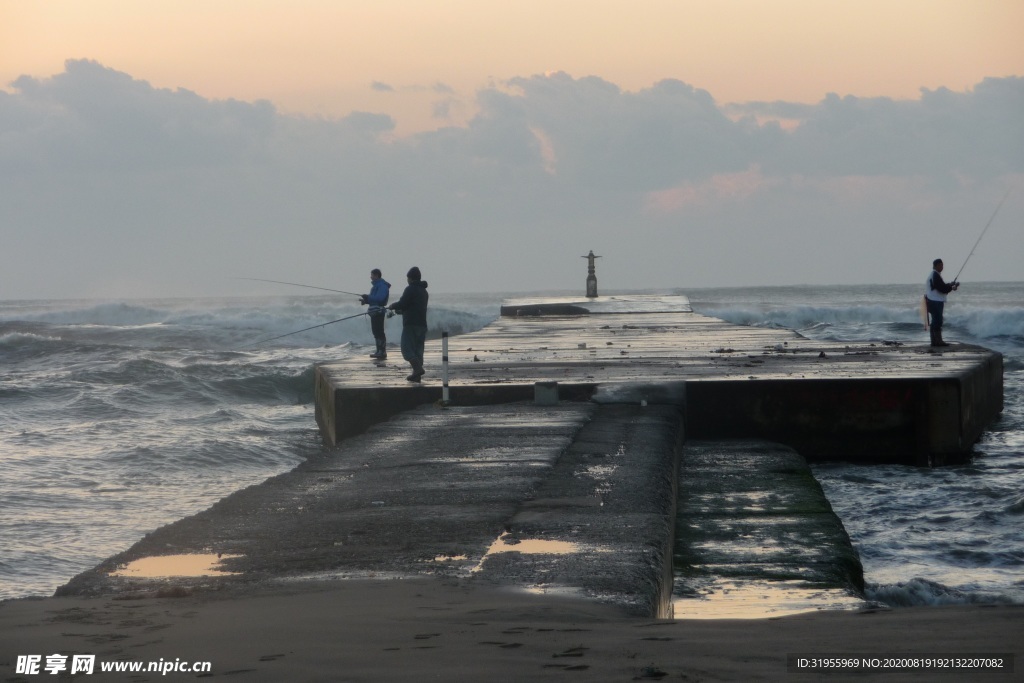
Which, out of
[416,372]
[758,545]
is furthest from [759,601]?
[416,372]

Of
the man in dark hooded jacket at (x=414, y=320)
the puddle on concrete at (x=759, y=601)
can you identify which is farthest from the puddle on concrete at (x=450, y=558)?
the man in dark hooded jacket at (x=414, y=320)

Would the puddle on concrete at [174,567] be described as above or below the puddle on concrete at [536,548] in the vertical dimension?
above

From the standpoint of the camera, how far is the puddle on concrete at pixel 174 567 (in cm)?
497

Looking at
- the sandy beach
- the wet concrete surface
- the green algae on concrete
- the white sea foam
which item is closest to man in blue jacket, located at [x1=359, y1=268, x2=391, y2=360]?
the wet concrete surface

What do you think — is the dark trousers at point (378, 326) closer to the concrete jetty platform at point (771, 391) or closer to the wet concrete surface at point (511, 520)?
the concrete jetty platform at point (771, 391)

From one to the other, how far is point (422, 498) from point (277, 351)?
99.7ft

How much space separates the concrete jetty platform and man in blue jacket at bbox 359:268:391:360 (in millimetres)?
905

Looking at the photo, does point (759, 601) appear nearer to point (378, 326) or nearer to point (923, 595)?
point (923, 595)

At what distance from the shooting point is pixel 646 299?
3378cm

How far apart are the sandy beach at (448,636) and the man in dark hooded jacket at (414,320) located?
789 cm

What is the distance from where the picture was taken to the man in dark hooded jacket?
12656mm

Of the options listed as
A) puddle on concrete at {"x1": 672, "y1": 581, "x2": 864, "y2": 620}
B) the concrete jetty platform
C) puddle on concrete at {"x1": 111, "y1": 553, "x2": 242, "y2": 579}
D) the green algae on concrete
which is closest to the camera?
puddle on concrete at {"x1": 111, "y1": 553, "x2": 242, "y2": 579}

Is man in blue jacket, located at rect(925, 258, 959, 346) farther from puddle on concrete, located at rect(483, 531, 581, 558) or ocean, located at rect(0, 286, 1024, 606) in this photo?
puddle on concrete, located at rect(483, 531, 581, 558)

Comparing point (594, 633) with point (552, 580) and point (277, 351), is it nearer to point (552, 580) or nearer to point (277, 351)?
point (552, 580)
